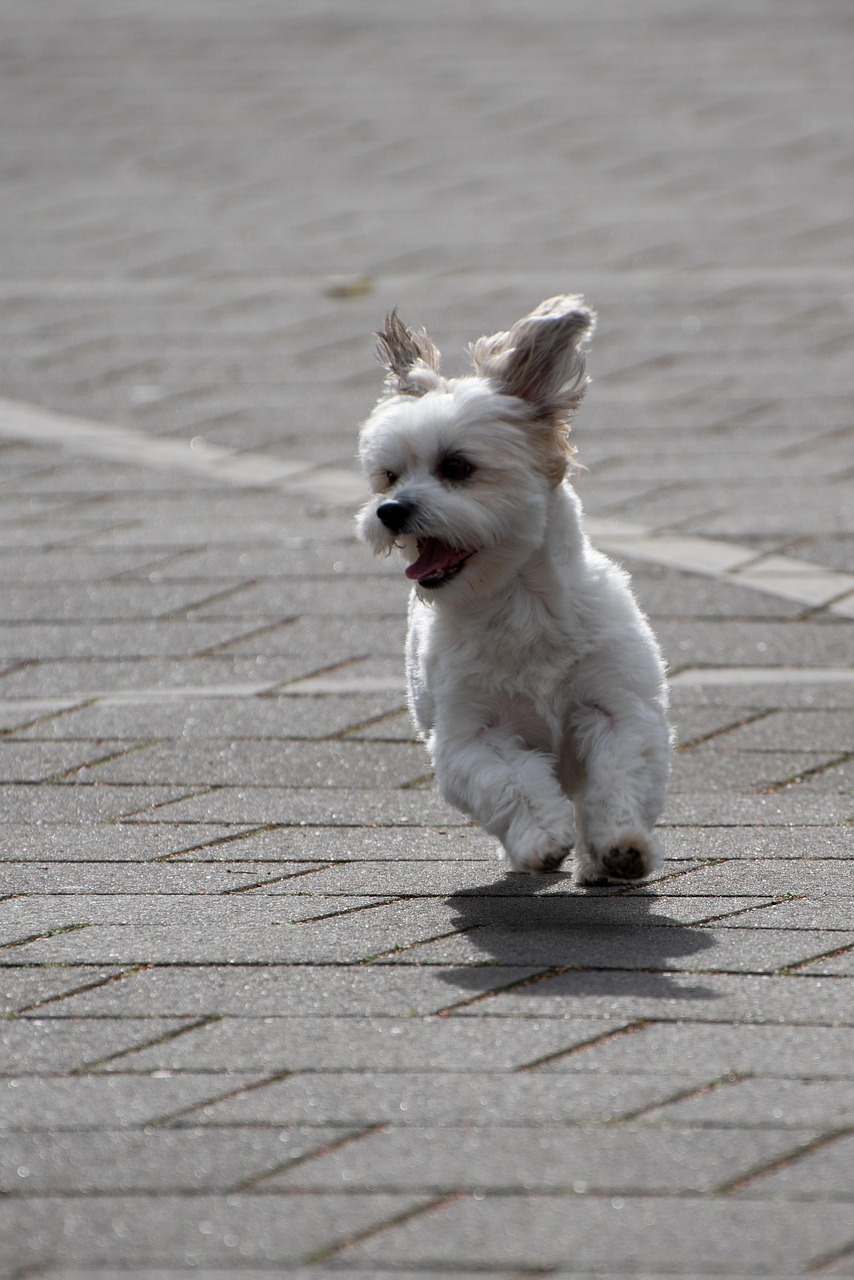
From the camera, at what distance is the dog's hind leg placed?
13.6ft

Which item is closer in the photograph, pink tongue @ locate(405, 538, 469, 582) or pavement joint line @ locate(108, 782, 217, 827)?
pink tongue @ locate(405, 538, 469, 582)

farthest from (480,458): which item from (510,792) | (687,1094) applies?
(687,1094)

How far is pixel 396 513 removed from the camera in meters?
4.38

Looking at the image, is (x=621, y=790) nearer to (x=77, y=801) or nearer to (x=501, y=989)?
(x=501, y=989)

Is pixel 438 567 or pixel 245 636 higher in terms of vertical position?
pixel 438 567

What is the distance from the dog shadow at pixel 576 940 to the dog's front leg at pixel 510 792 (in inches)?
5.2

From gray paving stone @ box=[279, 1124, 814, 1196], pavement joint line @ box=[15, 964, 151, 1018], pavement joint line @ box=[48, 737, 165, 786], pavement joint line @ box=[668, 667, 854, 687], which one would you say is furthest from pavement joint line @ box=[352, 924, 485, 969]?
pavement joint line @ box=[668, 667, 854, 687]

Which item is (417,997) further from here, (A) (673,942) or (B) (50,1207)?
(B) (50,1207)

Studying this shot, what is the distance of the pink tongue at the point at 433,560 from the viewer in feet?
14.6

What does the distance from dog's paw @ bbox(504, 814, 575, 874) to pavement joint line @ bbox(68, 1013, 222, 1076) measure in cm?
81

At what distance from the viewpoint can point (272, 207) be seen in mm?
14836

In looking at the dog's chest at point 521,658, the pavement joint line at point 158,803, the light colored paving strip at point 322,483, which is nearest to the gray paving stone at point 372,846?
the pavement joint line at point 158,803

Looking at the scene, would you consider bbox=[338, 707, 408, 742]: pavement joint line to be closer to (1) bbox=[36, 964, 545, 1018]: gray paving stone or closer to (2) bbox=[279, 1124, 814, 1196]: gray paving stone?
(1) bbox=[36, 964, 545, 1018]: gray paving stone

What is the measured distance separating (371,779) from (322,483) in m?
3.41
